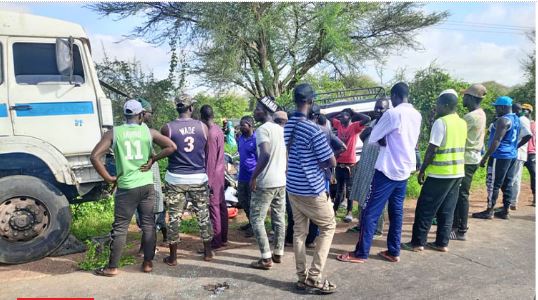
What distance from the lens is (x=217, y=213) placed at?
4.98 m

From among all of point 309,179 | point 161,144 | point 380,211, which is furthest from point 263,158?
point 380,211

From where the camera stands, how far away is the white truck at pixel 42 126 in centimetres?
457

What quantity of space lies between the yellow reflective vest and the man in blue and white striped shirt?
1.55m

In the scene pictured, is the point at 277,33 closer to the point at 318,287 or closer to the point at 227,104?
the point at 227,104

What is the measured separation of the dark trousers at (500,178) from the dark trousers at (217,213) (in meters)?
3.90

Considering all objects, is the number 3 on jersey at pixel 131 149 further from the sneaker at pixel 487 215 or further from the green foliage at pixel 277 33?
the green foliage at pixel 277 33

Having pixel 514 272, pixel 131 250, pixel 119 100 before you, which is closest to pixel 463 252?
pixel 514 272

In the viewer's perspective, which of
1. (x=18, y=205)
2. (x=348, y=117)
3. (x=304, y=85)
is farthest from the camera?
(x=348, y=117)

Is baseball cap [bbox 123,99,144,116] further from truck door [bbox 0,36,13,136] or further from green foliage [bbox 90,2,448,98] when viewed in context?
green foliage [bbox 90,2,448,98]

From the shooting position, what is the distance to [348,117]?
6648 mm

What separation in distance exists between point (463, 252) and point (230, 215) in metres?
3.28

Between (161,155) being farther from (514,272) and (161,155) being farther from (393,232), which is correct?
(514,272)

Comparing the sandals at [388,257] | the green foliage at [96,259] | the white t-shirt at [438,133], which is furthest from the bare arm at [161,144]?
the white t-shirt at [438,133]

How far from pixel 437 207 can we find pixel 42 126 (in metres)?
4.37
